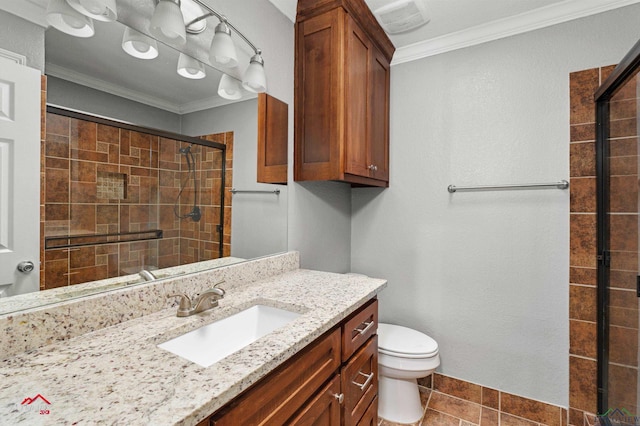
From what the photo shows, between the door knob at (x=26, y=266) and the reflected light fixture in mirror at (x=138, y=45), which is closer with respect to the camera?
the door knob at (x=26, y=266)

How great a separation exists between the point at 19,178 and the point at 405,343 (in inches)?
73.6

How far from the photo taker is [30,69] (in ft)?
2.66

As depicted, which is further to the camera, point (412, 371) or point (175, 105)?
point (412, 371)

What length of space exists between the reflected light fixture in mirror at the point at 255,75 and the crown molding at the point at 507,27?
1.13 m

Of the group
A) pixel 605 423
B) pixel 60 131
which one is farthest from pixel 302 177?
pixel 605 423

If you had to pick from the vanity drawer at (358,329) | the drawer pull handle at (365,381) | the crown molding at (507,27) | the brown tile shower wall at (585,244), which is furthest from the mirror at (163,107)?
the brown tile shower wall at (585,244)

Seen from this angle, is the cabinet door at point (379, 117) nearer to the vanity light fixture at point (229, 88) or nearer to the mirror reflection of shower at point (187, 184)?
the vanity light fixture at point (229, 88)

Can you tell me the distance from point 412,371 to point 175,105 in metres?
1.77

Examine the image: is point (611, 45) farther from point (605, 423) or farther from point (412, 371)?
point (412, 371)

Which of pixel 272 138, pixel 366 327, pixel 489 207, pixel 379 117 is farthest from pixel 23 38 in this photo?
pixel 489 207

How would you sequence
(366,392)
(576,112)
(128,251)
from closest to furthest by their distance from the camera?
(128,251)
(366,392)
(576,112)

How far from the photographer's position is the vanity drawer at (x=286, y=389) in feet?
2.24

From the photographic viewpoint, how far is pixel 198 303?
105 cm

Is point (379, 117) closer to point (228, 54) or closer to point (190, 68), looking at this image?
point (228, 54)
